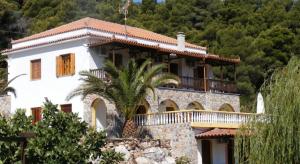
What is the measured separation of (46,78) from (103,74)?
4.51 meters

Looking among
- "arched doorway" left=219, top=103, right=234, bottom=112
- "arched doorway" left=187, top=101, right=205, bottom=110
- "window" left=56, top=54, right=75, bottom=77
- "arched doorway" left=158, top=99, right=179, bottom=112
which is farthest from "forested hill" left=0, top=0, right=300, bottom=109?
"window" left=56, top=54, right=75, bottom=77

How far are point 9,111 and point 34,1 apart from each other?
2638cm

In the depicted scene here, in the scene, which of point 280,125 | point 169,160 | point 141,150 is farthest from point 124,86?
point 280,125

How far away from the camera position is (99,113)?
1265 inches

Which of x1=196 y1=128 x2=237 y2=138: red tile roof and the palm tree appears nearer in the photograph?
the palm tree

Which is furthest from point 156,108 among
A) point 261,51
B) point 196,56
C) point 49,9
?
point 49,9

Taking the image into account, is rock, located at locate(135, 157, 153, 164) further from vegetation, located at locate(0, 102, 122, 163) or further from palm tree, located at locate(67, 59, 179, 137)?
vegetation, located at locate(0, 102, 122, 163)

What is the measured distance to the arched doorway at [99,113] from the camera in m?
31.8

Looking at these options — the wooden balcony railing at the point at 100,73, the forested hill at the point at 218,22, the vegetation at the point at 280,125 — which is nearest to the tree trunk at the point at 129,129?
the wooden balcony railing at the point at 100,73

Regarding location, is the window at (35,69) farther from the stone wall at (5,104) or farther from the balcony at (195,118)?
the balcony at (195,118)

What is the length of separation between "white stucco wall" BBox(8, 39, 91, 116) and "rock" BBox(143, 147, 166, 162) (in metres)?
4.83

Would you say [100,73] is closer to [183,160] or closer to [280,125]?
[183,160]

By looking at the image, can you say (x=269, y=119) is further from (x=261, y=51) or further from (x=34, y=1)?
(x=34, y=1)

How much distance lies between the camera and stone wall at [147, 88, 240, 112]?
109 ft
